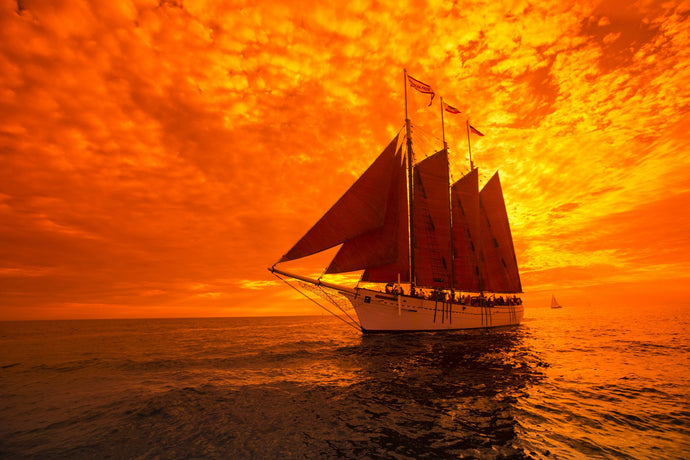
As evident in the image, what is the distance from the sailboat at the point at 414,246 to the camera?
26.3 metres

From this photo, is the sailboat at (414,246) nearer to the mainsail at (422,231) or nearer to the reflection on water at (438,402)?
the mainsail at (422,231)

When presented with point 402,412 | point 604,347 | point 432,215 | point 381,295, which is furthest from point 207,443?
point 432,215

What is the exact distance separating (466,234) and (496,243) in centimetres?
714

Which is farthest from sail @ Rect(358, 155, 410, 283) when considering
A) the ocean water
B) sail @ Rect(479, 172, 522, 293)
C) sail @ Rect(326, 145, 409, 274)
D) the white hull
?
sail @ Rect(479, 172, 522, 293)

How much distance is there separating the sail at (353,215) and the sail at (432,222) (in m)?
7.59

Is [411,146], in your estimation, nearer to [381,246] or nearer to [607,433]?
[381,246]

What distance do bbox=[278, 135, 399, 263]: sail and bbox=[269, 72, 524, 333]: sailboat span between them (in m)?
0.08

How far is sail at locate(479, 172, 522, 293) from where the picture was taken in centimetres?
4253

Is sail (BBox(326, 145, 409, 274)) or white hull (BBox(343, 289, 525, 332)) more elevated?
sail (BBox(326, 145, 409, 274))

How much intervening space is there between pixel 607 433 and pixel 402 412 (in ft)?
16.9

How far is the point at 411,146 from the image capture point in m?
33.8

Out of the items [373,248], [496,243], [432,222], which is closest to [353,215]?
[373,248]

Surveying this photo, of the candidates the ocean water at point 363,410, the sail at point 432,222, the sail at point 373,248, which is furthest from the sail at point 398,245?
the ocean water at point 363,410

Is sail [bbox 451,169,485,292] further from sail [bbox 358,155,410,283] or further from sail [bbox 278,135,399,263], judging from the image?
sail [bbox 278,135,399,263]
